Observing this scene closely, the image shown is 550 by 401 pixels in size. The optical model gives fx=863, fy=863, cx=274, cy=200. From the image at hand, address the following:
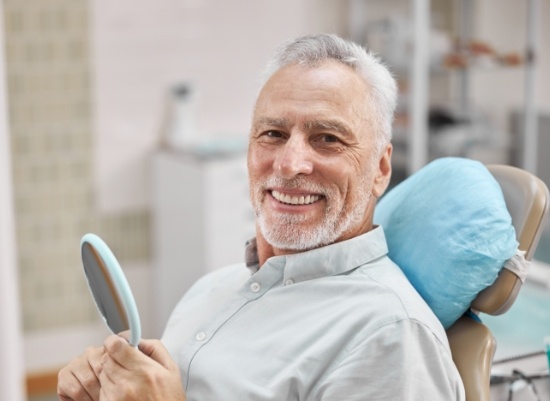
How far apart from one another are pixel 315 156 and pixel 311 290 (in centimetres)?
24

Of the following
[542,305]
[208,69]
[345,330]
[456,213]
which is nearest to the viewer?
[345,330]

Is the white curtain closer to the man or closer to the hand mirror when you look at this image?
the man

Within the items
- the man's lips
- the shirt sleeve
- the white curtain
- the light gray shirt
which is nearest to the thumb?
the light gray shirt

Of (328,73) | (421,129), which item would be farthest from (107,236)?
(328,73)

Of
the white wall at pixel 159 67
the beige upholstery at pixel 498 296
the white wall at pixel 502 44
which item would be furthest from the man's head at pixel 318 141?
the white wall at pixel 502 44

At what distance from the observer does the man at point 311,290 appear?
1.34m

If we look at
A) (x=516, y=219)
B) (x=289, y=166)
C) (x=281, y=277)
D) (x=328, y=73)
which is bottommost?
(x=281, y=277)

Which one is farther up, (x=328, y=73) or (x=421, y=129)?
(x=328, y=73)

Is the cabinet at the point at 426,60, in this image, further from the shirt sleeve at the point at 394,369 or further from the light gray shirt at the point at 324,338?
the shirt sleeve at the point at 394,369

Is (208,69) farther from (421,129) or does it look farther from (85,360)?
(85,360)

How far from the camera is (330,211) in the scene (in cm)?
153

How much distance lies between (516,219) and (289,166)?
42 cm

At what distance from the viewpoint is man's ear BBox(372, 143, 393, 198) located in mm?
1632

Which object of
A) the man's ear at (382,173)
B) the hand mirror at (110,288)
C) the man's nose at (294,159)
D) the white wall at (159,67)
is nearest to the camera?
the hand mirror at (110,288)
